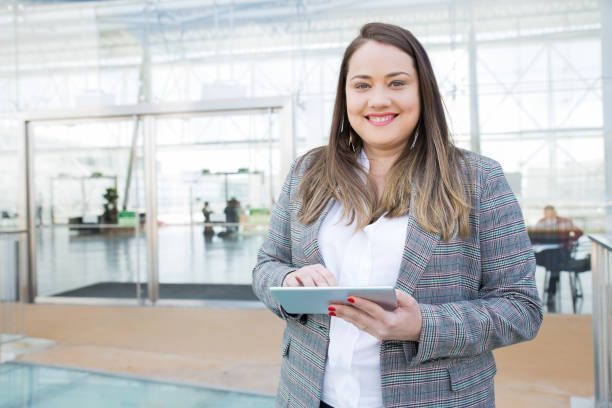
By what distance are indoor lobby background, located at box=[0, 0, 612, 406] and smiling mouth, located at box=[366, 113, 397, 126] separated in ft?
14.3

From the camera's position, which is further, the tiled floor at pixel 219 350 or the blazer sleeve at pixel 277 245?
the tiled floor at pixel 219 350

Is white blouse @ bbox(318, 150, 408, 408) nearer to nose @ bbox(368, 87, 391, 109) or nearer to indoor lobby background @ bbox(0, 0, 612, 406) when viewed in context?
nose @ bbox(368, 87, 391, 109)

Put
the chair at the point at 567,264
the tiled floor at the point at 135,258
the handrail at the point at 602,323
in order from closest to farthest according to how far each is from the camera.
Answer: the handrail at the point at 602,323
the chair at the point at 567,264
the tiled floor at the point at 135,258

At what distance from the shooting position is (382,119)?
1133mm

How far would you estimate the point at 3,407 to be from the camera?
296cm

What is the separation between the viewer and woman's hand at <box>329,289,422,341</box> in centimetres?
90

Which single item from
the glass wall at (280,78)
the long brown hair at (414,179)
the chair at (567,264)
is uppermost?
the glass wall at (280,78)

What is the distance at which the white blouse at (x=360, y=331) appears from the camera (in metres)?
1.04

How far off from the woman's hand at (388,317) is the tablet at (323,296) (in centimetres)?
1

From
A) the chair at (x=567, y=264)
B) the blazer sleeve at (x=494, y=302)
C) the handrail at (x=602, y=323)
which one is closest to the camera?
the blazer sleeve at (x=494, y=302)

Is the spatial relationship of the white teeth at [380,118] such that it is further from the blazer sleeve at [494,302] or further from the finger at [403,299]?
the finger at [403,299]

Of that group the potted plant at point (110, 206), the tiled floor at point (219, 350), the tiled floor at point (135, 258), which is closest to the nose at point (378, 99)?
the tiled floor at point (219, 350)

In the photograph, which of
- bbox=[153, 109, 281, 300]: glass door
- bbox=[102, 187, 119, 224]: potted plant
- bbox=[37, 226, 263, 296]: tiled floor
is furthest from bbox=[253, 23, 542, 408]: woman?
bbox=[102, 187, 119, 224]: potted plant

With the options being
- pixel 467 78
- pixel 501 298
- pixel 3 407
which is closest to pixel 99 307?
pixel 3 407
